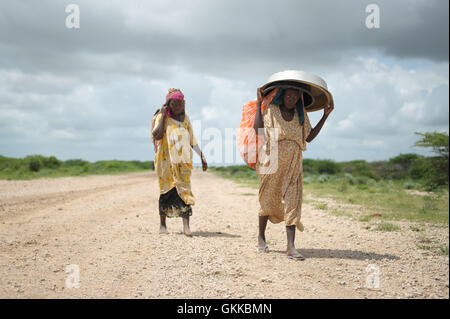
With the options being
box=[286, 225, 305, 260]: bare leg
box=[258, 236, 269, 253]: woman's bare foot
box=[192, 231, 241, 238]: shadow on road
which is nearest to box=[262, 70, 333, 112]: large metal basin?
box=[286, 225, 305, 260]: bare leg

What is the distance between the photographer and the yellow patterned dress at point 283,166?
5.60m

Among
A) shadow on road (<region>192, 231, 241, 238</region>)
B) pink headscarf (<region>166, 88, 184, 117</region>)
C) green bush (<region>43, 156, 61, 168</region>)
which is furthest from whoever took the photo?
green bush (<region>43, 156, 61, 168</region>)

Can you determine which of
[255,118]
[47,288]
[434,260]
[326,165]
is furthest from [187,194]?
[326,165]

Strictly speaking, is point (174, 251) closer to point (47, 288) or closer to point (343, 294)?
point (47, 288)

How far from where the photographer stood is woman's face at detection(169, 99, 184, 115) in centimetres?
704

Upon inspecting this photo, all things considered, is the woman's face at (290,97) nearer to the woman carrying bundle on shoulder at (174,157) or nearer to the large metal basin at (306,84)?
the large metal basin at (306,84)

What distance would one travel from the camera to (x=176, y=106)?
7.09 metres

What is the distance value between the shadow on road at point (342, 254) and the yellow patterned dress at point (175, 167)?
6.88ft

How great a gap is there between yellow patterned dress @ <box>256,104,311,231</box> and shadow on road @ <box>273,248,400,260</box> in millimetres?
513

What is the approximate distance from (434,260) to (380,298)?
212 centimetres

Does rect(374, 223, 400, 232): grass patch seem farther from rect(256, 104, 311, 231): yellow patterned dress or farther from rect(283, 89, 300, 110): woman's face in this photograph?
rect(283, 89, 300, 110): woman's face

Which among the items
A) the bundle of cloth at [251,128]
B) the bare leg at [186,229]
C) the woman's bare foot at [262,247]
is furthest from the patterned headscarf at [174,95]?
the woman's bare foot at [262,247]

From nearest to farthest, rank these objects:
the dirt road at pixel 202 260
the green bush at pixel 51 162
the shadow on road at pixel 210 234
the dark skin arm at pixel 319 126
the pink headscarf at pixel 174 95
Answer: the dirt road at pixel 202 260
the dark skin arm at pixel 319 126
the pink headscarf at pixel 174 95
the shadow on road at pixel 210 234
the green bush at pixel 51 162

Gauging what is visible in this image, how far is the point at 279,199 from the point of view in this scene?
19.1 ft
